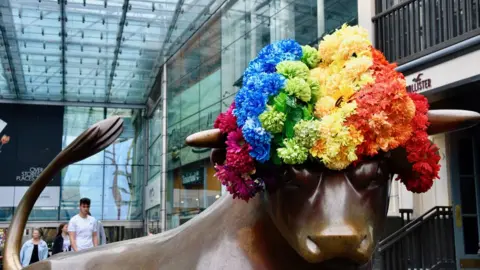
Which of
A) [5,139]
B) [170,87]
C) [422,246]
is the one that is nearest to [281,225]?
[422,246]

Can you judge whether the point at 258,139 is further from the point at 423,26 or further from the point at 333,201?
the point at 423,26

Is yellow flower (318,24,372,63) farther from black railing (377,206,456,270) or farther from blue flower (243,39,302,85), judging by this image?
black railing (377,206,456,270)

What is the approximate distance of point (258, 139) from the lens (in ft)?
7.30

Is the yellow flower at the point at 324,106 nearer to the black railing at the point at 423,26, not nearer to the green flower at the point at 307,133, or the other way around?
the green flower at the point at 307,133

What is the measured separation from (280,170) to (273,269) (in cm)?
46

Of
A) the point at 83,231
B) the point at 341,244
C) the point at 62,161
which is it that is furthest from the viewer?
the point at 83,231

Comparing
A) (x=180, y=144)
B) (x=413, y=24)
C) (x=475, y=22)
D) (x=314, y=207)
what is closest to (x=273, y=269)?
(x=314, y=207)

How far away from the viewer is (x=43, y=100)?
110ft

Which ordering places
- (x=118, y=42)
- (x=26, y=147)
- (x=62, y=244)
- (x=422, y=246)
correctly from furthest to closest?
(x=26, y=147) → (x=118, y=42) → (x=422, y=246) → (x=62, y=244)

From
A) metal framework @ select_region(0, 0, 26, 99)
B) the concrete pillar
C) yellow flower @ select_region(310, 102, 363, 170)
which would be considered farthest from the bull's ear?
metal framework @ select_region(0, 0, 26, 99)

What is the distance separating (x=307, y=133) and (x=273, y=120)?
135mm

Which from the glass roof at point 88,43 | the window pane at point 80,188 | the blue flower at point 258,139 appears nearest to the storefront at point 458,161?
the blue flower at point 258,139

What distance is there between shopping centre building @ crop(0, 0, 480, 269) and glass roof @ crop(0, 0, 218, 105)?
8cm

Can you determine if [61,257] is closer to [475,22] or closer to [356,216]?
[356,216]
